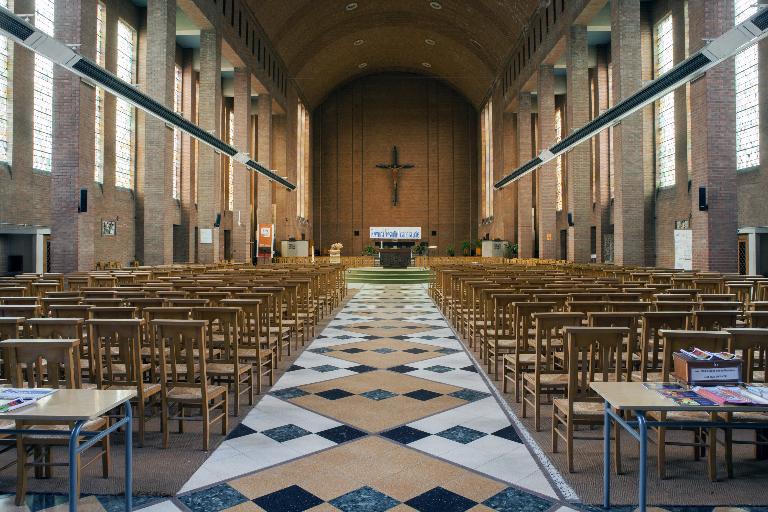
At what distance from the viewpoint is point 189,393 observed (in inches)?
138

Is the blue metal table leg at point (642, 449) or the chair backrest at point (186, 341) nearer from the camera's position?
the blue metal table leg at point (642, 449)

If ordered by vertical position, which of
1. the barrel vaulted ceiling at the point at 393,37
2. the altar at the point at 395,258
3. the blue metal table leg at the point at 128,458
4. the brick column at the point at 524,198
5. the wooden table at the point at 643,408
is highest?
the barrel vaulted ceiling at the point at 393,37

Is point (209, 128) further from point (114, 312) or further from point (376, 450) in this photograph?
point (376, 450)

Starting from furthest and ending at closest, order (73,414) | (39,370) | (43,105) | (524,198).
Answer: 1. (524,198)
2. (43,105)
3. (39,370)
4. (73,414)

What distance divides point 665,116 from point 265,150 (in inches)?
621

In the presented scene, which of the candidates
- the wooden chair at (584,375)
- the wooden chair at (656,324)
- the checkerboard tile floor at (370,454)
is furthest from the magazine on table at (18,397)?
the wooden chair at (656,324)

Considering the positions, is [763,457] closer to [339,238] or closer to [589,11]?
[589,11]

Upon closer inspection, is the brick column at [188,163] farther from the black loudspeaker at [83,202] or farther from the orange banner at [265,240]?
the black loudspeaker at [83,202]

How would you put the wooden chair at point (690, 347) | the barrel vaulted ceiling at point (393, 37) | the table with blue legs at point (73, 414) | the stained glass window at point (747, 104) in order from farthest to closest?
the barrel vaulted ceiling at point (393, 37) → the stained glass window at point (747, 104) → the wooden chair at point (690, 347) → the table with blue legs at point (73, 414)

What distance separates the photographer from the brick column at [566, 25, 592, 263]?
17.0 metres

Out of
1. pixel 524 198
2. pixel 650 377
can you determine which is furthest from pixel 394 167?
pixel 650 377

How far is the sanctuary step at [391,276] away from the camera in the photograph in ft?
66.6

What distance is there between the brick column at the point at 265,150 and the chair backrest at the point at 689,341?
22177 mm

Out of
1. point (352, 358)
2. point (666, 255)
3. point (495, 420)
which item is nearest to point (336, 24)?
point (666, 255)
